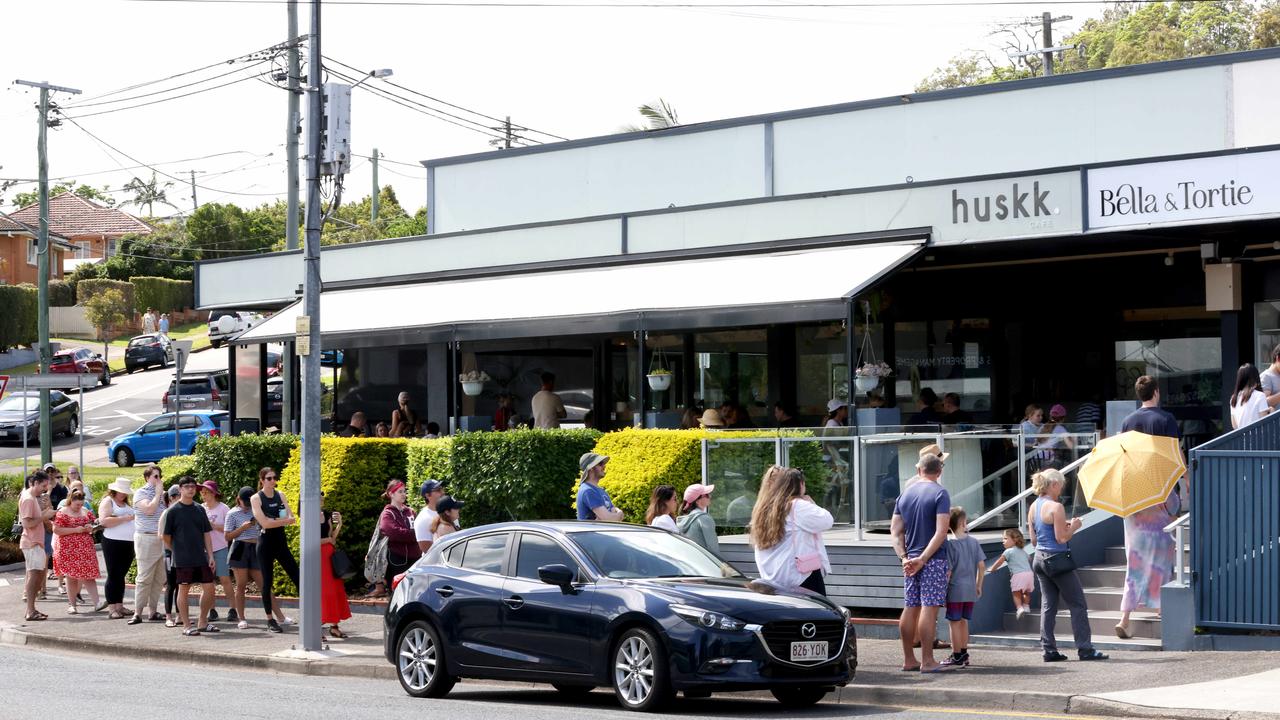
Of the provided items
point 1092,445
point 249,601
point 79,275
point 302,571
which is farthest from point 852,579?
point 79,275

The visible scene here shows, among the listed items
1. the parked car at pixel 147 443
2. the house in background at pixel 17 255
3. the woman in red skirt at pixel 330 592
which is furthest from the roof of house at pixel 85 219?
the woman in red skirt at pixel 330 592

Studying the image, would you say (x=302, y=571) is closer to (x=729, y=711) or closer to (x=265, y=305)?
(x=729, y=711)

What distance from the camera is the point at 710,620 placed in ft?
34.7

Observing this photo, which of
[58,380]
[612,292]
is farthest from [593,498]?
[58,380]

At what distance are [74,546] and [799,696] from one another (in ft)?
43.7

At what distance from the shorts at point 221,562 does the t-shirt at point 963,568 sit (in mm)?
10124

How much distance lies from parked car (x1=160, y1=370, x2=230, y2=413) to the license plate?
132 ft

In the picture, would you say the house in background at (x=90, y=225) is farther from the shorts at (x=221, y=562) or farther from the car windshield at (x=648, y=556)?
the car windshield at (x=648, y=556)

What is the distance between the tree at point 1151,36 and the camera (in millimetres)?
56625

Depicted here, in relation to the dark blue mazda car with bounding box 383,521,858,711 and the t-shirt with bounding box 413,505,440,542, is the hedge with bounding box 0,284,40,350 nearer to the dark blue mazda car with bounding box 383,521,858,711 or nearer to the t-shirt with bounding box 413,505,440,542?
the t-shirt with bounding box 413,505,440,542

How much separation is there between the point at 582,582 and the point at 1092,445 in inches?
254

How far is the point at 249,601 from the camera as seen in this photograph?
20.8 m

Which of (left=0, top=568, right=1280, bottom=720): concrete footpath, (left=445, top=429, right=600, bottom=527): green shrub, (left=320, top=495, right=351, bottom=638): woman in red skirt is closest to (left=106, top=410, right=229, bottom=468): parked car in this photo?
(left=445, top=429, right=600, bottom=527): green shrub

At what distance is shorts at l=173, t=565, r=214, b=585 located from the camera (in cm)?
1783
